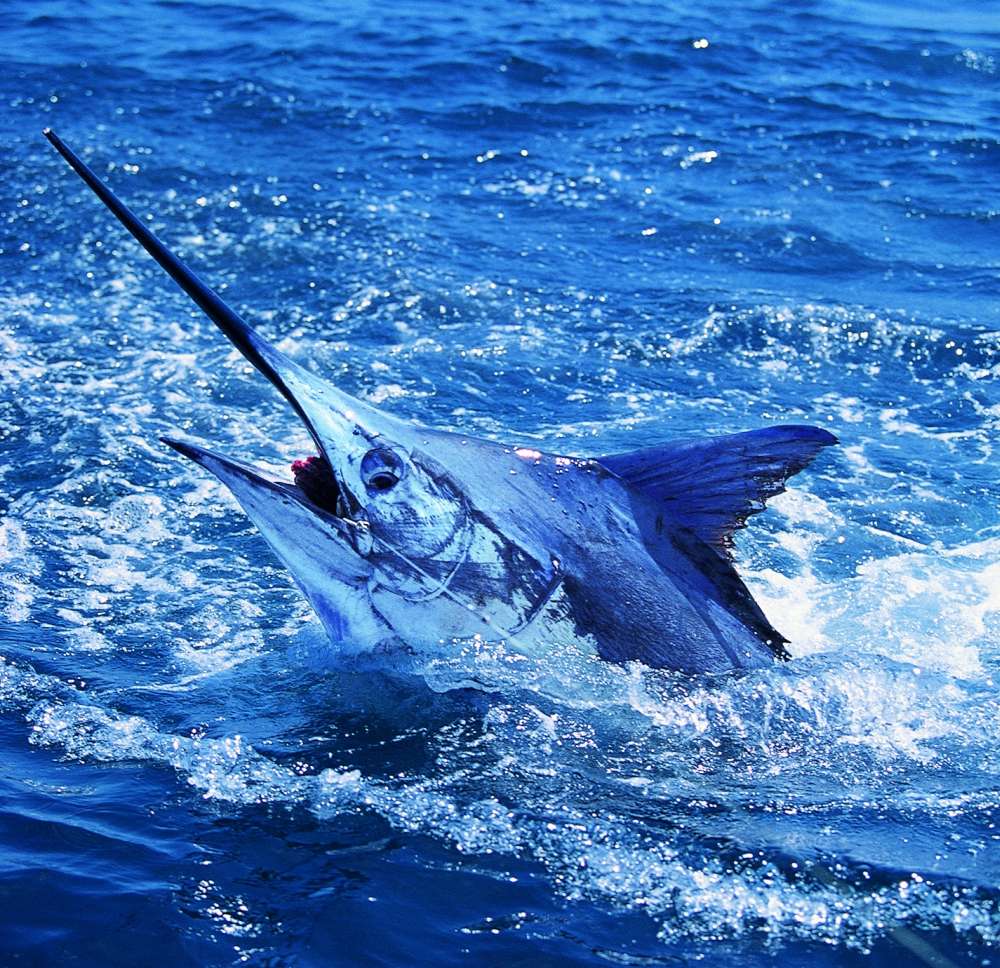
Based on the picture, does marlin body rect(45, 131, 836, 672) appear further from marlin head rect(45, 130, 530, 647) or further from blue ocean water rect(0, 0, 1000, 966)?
blue ocean water rect(0, 0, 1000, 966)

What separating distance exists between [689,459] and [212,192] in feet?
22.6

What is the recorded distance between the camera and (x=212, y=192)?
10.7 m

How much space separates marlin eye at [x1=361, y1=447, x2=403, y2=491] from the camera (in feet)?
14.8

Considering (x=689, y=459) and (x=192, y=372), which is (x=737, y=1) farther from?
(x=689, y=459)

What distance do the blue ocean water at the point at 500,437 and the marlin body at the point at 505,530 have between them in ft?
0.51

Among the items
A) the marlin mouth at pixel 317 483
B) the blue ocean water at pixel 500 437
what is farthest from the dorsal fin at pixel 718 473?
the marlin mouth at pixel 317 483

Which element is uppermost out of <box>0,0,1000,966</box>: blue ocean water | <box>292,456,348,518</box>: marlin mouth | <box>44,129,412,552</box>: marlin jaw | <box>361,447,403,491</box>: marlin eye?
<box>44,129,412,552</box>: marlin jaw

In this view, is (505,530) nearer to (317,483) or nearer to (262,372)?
(317,483)

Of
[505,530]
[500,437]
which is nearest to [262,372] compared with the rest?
[505,530]

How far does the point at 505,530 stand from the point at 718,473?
715 mm

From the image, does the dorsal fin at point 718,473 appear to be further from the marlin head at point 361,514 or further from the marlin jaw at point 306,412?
the marlin jaw at point 306,412

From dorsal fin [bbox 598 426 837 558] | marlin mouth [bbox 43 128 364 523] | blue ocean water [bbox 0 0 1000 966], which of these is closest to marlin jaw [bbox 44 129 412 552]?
marlin mouth [bbox 43 128 364 523]

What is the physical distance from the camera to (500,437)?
7.36m

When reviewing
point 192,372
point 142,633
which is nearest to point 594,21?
point 192,372
